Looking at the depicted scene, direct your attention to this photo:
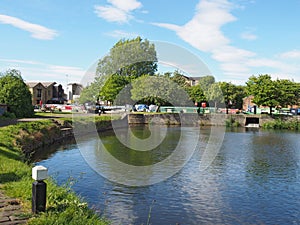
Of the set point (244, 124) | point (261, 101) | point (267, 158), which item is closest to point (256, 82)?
point (261, 101)

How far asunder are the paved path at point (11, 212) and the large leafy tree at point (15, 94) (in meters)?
27.9

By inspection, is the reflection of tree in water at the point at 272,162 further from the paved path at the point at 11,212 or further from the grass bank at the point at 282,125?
the grass bank at the point at 282,125

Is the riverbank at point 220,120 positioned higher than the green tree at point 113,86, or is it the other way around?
the green tree at point 113,86

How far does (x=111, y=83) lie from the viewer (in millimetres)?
64500

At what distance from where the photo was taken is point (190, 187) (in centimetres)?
1517

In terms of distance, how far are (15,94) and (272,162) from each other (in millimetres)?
25622

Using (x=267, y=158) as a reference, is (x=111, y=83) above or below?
above

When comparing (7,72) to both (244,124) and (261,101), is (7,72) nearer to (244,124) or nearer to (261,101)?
(244,124)

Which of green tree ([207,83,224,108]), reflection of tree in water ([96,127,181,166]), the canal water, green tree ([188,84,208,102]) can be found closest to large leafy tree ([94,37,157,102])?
green tree ([188,84,208,102])

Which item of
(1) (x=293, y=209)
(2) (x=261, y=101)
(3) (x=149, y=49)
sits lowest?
(1) (x=293, y=209)

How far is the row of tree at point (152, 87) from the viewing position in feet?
191

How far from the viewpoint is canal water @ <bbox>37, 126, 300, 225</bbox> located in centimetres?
1152

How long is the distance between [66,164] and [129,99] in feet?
160

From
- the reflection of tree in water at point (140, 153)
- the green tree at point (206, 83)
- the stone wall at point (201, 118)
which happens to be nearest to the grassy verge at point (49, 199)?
the reflection of tree in water at point (140, 153)
